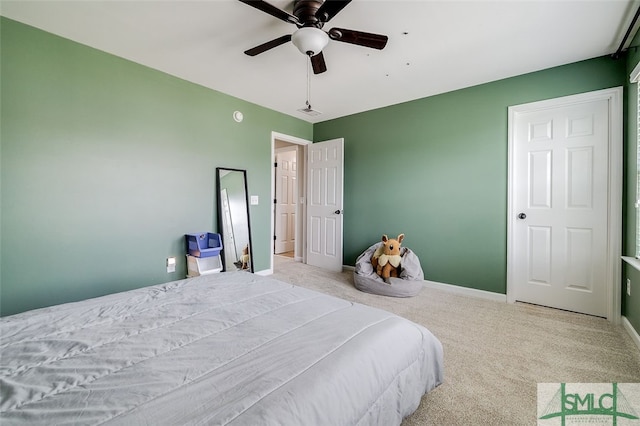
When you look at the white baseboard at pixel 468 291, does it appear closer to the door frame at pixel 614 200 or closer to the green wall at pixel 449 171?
the green wall at pixel 449 171

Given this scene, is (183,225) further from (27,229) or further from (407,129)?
(407,129)

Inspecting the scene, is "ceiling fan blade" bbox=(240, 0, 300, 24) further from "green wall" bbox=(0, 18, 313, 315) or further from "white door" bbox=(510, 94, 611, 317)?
"white door" bbox=(510, 94, 611, 317)

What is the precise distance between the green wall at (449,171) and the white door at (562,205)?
15cm

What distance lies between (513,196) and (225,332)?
3.33m

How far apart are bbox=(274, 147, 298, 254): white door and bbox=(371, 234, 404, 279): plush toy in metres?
2.73

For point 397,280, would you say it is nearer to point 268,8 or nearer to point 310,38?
point 310,38

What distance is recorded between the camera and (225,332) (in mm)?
1176

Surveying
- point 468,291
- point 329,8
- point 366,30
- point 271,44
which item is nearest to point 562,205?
point 468,291

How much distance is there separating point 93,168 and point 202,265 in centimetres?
145

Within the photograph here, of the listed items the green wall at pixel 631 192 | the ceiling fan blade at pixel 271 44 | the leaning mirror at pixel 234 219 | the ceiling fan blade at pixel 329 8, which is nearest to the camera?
the ceiling fan blade at pixel 329 8

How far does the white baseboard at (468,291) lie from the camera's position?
3.14m

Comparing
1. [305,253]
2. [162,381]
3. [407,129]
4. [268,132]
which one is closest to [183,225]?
[268,132]

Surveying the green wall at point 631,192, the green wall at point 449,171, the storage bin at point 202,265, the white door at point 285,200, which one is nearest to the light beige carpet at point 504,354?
the green wall at point 631,192

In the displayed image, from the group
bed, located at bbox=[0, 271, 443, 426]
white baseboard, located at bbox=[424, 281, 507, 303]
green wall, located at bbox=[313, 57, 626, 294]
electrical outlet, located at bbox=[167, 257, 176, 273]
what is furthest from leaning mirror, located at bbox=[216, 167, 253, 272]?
white baseboard, located at bbox=[424, 281, 507, 303]
